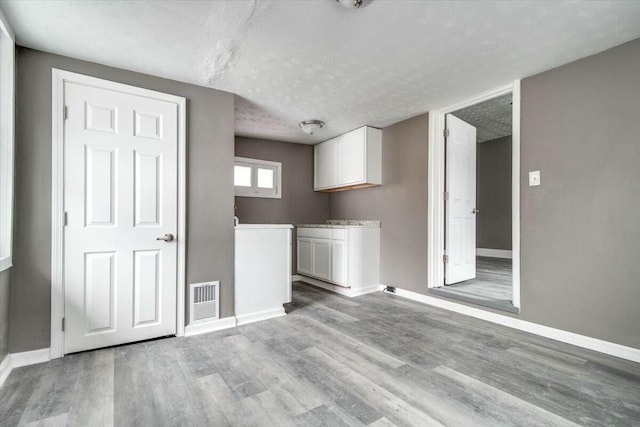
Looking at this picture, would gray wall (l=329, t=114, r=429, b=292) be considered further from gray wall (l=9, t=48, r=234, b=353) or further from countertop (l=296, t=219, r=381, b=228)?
gray wall (l=9, t=48, r=234, b=353)

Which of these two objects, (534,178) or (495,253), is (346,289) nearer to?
(534,178)

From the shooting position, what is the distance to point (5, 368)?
1956 mm

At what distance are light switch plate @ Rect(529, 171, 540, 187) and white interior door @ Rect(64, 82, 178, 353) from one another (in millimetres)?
3250

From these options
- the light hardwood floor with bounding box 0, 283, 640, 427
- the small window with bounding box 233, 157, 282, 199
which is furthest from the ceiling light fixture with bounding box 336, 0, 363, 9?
the small window with bounding box 233, 157, 282, 199

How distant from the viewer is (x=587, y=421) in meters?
1.51

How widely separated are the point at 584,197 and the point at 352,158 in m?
2.69

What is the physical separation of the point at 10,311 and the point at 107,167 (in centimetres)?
122

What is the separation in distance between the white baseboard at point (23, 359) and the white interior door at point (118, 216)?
0.43 ft

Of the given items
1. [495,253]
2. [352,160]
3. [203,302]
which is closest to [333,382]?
[203,302]

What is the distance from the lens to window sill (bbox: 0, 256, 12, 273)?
73.9 inches

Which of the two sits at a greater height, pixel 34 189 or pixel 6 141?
pixel 6 141

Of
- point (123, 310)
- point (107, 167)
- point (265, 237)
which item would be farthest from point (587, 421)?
point (107, 167)

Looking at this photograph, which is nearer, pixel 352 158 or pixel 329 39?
pixel 329 39

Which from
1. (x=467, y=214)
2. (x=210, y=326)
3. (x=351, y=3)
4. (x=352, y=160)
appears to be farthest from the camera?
(x=352, y=160)
